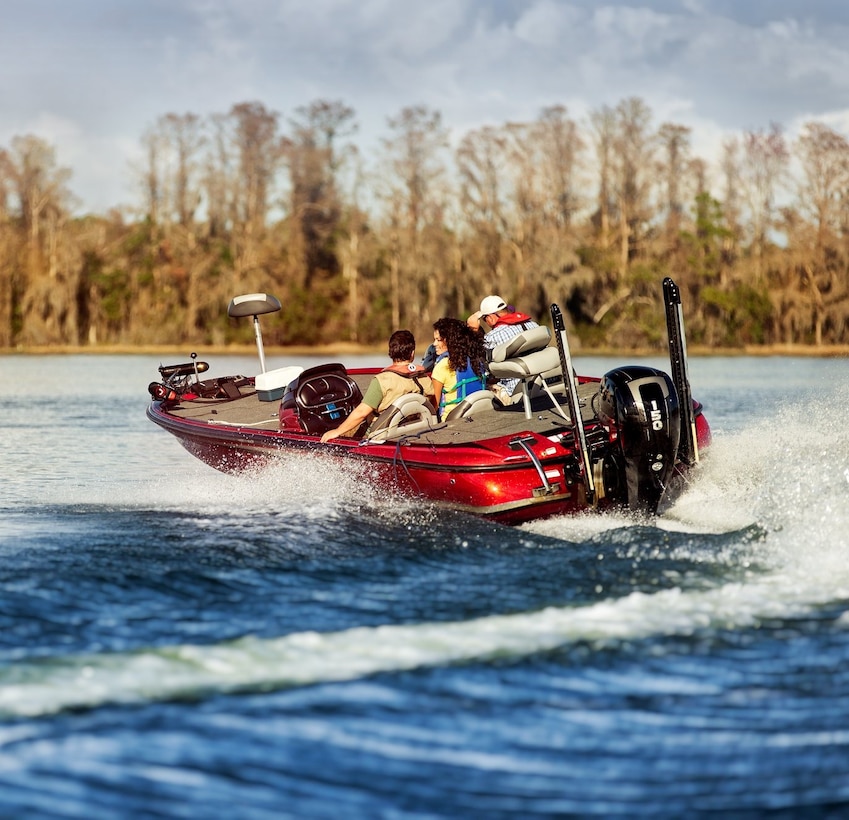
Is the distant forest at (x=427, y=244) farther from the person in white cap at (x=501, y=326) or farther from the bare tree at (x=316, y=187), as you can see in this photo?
the person in white cap at (x=501, y=326)

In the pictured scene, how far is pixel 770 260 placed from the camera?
47.4 m

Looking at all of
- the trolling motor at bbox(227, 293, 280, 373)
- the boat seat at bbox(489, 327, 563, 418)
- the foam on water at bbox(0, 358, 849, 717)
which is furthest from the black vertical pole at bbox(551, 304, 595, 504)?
the trolling motor at bbox(227, 293, 280, 373)

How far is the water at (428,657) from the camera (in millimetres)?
3896

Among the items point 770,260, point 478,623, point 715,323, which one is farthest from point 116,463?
point 770,260

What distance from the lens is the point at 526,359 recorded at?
847 cm

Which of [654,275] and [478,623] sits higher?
[654,275]

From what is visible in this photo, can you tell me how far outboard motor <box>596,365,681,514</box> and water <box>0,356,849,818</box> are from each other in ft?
0.86

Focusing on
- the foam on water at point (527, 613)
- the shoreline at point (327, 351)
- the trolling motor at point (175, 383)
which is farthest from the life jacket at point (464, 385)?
the shoreline at point (327, 351)

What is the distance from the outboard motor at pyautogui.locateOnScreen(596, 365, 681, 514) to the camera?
7633 millimetres

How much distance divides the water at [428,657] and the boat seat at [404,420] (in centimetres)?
47

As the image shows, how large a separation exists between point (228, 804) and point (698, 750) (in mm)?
1626

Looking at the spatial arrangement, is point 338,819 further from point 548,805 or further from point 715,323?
point 715,323

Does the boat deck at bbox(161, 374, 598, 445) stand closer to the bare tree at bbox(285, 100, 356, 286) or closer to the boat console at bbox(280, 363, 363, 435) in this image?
the boat console at bbox(280, 363, 363, 435)

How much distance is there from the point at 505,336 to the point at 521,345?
80cm
